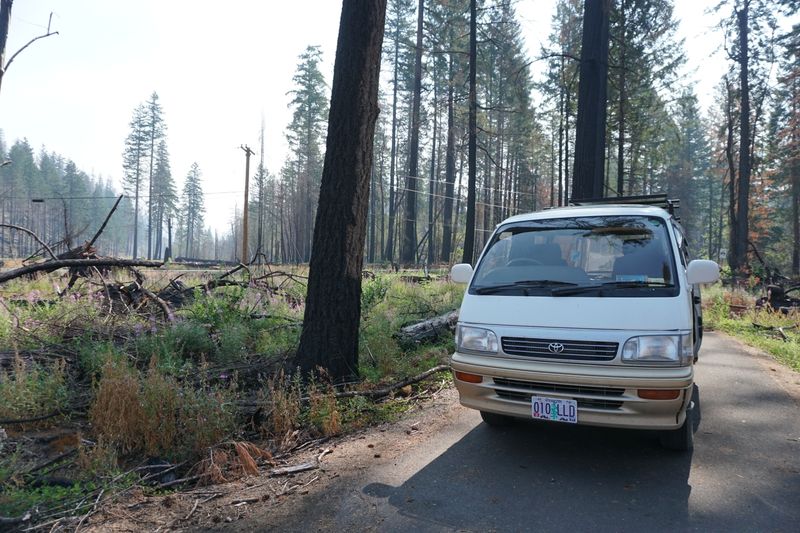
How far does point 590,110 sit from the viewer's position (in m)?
13.0

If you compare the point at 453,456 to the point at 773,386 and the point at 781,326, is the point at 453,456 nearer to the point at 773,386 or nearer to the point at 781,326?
the point at 773,386

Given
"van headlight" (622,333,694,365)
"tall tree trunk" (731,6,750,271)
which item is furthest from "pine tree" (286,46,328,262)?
"van headlight" (622,333,694,365)

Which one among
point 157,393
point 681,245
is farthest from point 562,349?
point 157,393

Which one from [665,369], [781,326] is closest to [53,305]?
[665,369]

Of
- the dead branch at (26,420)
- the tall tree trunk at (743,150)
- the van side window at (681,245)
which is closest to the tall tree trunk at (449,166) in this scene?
the tall tree trunk at (743,150)

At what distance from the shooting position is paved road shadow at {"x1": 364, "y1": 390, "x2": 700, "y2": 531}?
3162 millimetres

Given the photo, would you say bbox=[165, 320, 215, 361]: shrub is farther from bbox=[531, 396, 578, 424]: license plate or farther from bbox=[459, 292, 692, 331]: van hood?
bbox=[531, 396, 578, 424]: license plate

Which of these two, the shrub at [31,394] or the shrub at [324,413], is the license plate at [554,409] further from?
the shrub at [31,394]

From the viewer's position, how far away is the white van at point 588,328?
11.7ft

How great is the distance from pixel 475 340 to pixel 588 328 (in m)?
0.96

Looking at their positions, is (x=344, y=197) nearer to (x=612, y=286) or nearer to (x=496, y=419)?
(x=496, y=419)

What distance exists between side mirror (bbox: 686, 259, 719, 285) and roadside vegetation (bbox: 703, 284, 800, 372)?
537cm

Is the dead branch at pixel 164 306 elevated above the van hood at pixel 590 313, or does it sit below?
below

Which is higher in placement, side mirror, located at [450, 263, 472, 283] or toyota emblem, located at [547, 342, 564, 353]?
side mirror, located at [450, 263, 472, 283]
